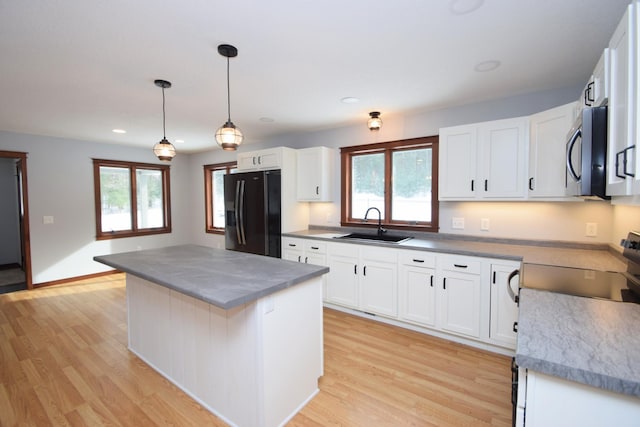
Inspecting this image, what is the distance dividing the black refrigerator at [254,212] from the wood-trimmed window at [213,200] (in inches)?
61.5

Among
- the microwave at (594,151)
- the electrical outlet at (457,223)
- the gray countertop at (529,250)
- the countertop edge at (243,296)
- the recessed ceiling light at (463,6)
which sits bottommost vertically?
the countertop edge at (243,296)

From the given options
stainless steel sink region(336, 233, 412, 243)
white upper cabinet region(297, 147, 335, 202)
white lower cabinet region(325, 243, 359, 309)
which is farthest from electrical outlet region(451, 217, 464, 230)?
white upper cabinet region(297, 147, 335, 202)

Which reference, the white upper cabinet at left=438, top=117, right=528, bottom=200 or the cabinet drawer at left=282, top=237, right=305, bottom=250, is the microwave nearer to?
the white upper cabinet at left=438, top=117, right=528, bottom=200

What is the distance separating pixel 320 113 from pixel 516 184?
7.22 feet

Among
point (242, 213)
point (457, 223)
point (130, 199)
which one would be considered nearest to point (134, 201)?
point (130, 199)

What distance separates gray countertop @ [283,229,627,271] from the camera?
2156 millimetres

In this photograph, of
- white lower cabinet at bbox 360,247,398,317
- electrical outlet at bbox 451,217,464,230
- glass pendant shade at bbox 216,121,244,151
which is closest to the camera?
glass pendant shade at bbox 216,121,244,151

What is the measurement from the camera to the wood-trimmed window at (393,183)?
11.5 ft

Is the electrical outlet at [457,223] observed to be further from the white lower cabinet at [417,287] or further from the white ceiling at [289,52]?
the white ceiling at [289,52]

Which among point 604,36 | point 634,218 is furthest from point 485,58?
point 634,218

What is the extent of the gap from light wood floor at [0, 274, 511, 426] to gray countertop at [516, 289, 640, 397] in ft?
3.51

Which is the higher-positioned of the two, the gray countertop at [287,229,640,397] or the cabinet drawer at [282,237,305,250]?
the gray countertop at [287,229,640,397]

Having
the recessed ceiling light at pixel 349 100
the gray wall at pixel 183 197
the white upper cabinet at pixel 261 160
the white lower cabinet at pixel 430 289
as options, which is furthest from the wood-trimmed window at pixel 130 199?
the recessed ceiling light at pixel 349 100

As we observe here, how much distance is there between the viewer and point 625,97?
1.11 m
